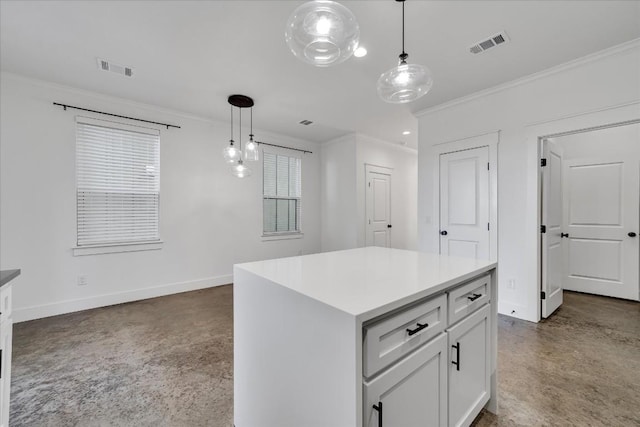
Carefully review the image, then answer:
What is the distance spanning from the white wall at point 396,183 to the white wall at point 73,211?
1.81 m

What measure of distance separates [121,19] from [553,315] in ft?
17.1

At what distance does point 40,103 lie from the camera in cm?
→ 318

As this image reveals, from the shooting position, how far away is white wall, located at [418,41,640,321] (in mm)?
2559

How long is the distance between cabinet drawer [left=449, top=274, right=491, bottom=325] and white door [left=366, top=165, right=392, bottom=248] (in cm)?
389

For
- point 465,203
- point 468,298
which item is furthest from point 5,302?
point 465,203

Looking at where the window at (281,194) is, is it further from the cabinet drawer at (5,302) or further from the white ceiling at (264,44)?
the cabinet drawer at (5,302)

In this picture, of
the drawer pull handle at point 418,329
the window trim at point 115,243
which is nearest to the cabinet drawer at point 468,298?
the drawer pull handle at point 418,329

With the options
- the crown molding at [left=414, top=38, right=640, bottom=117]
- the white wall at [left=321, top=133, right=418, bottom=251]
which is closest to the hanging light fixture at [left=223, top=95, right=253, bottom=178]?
the white wall at [left=321, top=133, right=418, bottom=251]

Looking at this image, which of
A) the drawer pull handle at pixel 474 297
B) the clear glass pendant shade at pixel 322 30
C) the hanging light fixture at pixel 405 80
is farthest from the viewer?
the hanging light fixture at pixel 405 80

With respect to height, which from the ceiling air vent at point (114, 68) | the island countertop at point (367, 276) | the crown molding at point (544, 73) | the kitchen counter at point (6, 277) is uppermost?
the ceiling air vent at point (114, 68)

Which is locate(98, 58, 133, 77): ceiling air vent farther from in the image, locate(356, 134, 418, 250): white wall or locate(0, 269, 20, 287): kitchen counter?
locate(356, 134, 418, 250): white wall

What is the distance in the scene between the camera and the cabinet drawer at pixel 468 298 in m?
1.28

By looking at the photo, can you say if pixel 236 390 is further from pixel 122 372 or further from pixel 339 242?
pixel 339 242

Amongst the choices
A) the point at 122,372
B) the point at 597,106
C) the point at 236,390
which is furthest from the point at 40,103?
the point at 597,106
